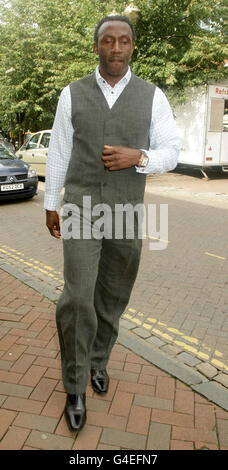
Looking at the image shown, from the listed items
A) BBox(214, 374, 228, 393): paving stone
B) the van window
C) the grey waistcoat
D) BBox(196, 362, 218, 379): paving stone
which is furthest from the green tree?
the grey waistcoat

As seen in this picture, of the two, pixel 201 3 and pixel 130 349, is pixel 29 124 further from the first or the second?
pixel 130 349

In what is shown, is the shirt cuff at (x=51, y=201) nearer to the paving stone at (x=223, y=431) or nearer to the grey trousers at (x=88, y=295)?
the grey trousers at (x=88, y=295)

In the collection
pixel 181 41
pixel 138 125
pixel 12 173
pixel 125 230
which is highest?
pixel 181 41

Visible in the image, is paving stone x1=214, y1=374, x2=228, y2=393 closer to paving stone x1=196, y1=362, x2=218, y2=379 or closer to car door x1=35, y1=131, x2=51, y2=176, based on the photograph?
paving stone x1=196, y1=362, x2=218, y2=379

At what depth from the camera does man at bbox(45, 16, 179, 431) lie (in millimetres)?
2162

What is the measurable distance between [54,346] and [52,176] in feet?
5.32

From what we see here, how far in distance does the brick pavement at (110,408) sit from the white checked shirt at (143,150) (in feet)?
4.79

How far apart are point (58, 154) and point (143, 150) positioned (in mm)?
479

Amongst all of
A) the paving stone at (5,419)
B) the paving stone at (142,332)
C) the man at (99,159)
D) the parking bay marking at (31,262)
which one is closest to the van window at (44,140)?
the parking bay marking at (31,262)

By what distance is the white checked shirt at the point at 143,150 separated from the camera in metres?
2.21


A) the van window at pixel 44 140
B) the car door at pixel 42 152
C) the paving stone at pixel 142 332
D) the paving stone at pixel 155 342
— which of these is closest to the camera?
the paving stone at pixel 155 342

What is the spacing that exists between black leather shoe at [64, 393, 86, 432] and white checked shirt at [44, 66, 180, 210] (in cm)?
130

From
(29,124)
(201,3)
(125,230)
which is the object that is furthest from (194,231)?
(29,124)

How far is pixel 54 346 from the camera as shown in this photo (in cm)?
339
